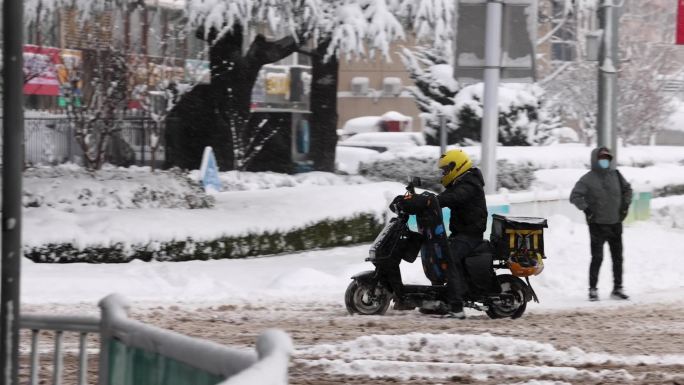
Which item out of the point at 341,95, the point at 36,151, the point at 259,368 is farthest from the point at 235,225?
the point at 341,95

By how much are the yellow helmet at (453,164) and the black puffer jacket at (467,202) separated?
47 millimetres

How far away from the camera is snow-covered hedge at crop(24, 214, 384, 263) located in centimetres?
1636

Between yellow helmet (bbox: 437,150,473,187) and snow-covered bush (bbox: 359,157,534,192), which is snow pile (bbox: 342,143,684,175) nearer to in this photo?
snow-covered bush (bbox: 359,157,534,192)

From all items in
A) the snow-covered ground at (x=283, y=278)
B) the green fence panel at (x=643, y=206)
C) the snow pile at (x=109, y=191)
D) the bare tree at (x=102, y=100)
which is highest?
the bare tree at (x=102, y=100)

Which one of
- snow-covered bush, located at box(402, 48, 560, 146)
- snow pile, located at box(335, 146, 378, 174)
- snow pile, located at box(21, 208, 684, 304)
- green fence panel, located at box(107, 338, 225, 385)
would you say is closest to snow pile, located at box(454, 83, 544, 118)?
snow-covered bush, located at box(402, 48, 560, 146)

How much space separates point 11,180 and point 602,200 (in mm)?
10331

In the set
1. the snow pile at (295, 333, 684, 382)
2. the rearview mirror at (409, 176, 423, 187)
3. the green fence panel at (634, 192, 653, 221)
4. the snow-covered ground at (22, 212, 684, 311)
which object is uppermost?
the rearview mirror at (409, 176, 423, 187)

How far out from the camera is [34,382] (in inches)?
226

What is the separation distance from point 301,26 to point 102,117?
18.5ft

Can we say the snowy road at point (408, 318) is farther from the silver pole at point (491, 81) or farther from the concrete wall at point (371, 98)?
the concrete wall at point (371, 98)

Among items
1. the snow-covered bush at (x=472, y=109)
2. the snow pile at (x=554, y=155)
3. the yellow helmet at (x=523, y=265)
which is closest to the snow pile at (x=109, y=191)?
the yellow helmet at (x=523, y=265)

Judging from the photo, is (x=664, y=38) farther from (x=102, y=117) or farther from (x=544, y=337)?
(x=544, y=337)

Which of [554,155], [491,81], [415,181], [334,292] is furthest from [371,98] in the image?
[415,181]

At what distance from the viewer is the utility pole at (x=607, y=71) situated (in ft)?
63.2
